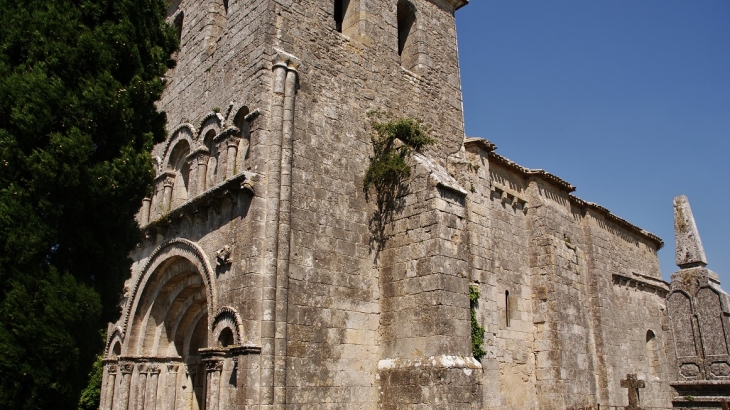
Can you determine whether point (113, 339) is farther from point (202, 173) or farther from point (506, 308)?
point (506, 308)

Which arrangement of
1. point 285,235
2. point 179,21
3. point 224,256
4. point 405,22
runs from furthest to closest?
point 179,21 → point 405,22 → point 224,256 → point 285,235

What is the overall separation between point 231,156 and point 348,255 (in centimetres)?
248

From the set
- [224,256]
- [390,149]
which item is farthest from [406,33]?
[224,256]

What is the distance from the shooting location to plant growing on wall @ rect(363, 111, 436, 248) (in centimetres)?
1016

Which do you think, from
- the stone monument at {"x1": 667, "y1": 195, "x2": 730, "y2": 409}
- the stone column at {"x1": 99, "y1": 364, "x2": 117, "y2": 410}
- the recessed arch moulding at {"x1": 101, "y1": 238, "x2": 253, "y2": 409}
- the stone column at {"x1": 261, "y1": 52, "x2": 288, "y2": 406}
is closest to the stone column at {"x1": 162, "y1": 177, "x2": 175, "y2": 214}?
the recessed arch moulding at {"x1": 101, "y1": 238, "x2": 253, "y2": 409}

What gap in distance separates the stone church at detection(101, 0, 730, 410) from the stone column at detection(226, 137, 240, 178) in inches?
0.9

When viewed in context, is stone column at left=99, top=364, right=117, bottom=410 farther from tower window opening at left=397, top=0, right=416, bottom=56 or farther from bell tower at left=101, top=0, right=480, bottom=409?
tower window opening at left=397, top=0, right=416, bottom=56

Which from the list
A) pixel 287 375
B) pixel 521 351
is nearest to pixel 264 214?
pixel 287 375

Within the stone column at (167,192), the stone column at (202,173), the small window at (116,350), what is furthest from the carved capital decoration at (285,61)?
the small window at (116,350)

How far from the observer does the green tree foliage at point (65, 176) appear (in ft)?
22.6

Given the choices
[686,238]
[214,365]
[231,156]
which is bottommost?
[214,365]

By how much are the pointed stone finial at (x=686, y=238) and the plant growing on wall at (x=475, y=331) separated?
19.9 ft

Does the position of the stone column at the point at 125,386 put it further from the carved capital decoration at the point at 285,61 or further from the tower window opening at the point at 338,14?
the tower window opening at the point at 338,14

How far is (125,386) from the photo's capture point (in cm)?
1135
